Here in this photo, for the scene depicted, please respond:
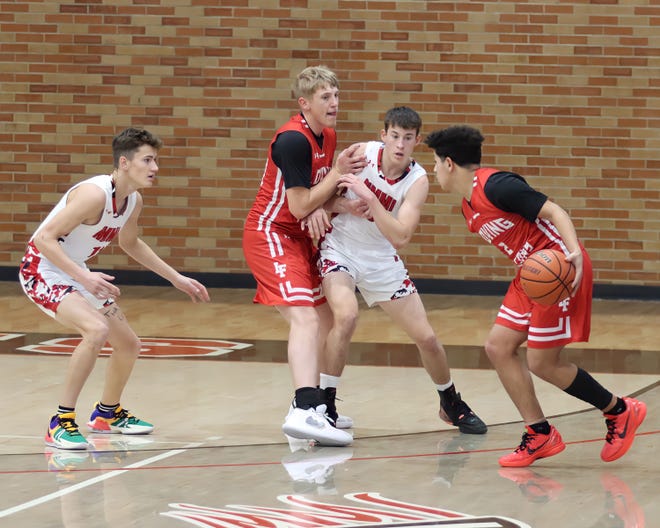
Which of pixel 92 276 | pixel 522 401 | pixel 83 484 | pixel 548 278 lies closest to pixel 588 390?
pixel 522 401

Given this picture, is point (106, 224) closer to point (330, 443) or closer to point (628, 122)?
point (330, 443)

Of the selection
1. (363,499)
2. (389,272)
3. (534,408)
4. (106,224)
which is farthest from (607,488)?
(106,224)

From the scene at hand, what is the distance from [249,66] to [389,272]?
614cm

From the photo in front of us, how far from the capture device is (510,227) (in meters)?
5.32

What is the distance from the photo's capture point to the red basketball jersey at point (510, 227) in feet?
17.3

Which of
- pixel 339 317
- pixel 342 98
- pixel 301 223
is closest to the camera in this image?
pixel 339 317

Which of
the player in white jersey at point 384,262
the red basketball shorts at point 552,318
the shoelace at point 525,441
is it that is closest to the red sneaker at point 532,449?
the shoelace at point 525,441

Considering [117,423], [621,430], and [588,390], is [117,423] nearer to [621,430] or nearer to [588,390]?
[588,390]

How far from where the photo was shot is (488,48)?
11539 mm

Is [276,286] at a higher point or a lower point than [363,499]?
higher

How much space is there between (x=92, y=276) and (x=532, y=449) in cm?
200

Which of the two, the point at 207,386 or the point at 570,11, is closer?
the point at 207,386

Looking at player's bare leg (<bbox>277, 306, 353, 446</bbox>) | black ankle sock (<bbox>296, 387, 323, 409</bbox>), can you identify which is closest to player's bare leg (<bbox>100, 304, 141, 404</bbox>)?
player's bare leg (<bbox>277, 306, 353, 446</bbox>)

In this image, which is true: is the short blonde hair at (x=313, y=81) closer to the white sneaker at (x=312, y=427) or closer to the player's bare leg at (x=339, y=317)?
the player's bare leg at (x=339, y=317)
